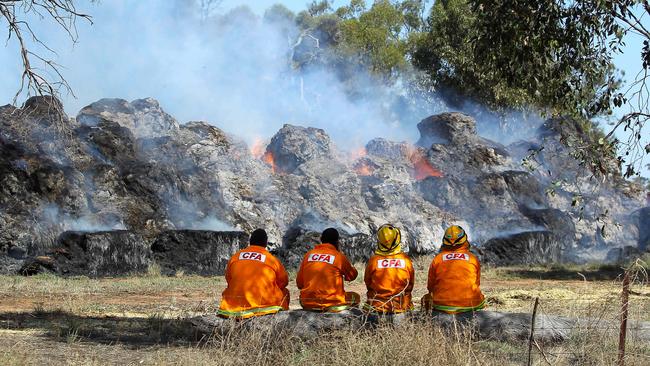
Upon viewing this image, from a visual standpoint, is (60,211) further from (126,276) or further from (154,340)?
(154,340)

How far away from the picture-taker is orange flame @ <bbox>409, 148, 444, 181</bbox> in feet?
129

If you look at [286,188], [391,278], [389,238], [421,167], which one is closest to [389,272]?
[391,278]

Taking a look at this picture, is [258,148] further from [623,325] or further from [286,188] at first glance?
[623,325]

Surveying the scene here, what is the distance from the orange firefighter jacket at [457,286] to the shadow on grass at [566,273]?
48.5 ft

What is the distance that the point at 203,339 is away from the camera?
10.3m

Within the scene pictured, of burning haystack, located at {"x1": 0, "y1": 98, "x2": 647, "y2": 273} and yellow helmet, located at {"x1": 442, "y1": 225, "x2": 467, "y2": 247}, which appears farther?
burning haystack, located at {"x1": 0, "y1": 98, "x2": 647, "y2": 273}

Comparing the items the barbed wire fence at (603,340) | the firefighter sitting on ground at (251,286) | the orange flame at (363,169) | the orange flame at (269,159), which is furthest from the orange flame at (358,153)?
the barbed wire fence at (603,340)

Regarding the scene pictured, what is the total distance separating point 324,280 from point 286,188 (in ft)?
79.0

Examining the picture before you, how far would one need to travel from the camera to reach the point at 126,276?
2309 centimetres

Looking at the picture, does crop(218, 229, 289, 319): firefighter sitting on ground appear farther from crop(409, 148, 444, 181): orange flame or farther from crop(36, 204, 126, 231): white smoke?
crop(409, 148, 444, 181): orange flame

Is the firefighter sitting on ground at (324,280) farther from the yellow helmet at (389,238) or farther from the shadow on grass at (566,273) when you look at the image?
the shadow on grass at (566,273)

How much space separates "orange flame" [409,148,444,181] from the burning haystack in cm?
6

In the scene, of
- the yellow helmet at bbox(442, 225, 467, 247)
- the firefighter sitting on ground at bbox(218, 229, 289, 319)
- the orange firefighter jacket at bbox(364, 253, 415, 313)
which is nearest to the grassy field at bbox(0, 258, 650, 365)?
the firefighter sitting on ground at bbox(218, 229, 289, 319)

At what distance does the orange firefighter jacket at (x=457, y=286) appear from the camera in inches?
397
